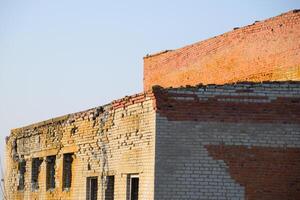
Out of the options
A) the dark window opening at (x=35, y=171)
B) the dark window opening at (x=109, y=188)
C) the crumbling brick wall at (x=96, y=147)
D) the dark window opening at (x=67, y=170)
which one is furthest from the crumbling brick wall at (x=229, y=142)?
the dark window opening at (x=35, y=171)

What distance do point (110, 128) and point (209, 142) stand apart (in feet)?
9.62

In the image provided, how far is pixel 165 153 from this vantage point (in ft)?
41.5

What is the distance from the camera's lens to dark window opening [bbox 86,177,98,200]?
15828mm

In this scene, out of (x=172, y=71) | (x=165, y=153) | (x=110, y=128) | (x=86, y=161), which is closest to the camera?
(x=165, y=153)

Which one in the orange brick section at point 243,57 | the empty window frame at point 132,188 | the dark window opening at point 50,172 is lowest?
the empty window frame at point 132,188

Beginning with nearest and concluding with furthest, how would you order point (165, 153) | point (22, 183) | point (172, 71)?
point (165, 153) → point (22, 183) → point (172, 71)

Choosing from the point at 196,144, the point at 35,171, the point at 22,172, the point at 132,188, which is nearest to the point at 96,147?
the point at 132,188

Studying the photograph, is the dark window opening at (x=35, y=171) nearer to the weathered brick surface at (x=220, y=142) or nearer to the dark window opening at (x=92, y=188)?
the dark window opening at (x=92, y=188)

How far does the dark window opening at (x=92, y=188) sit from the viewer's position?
51.9ft

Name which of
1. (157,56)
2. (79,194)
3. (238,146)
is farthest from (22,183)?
(238,146)

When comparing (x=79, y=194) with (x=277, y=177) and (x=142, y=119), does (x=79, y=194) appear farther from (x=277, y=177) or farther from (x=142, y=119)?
(x=277, y=177)

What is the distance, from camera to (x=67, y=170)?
17453mm

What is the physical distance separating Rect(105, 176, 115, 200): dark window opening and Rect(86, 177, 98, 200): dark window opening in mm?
879

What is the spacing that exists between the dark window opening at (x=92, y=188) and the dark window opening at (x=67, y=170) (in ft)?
→ 5.06
